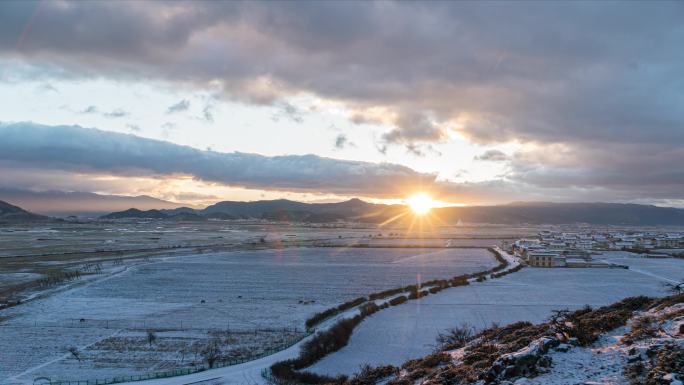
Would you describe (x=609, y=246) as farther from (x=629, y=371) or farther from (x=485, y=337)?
(x=629, y=371)

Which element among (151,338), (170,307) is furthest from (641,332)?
(170,307)

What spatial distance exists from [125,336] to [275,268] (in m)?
30.3

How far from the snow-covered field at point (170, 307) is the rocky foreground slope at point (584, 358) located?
12765mm

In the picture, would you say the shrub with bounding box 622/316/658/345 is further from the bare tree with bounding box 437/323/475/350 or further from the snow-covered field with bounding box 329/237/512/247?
the snow-covered field with bounding box 329/237/512/247

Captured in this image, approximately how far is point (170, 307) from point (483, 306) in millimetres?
21530

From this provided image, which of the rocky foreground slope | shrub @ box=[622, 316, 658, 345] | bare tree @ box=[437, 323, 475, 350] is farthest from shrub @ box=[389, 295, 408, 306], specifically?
shrub @ box=[622, 316, 658, 345]

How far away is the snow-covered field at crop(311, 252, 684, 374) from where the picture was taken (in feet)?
74.3

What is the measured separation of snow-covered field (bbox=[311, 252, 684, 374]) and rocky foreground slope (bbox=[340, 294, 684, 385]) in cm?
781

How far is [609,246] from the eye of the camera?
93625 mm

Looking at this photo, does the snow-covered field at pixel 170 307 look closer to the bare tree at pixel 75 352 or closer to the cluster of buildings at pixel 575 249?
the bare tree at pixel 75 352

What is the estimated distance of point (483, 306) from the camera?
32.9m

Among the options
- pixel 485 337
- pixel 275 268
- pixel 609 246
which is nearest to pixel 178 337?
pixel 485 337

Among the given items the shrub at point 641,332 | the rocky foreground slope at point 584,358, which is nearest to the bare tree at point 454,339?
the rocky foreground slope at point 584,358

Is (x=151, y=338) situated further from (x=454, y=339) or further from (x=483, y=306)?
(x=483, y=306)
